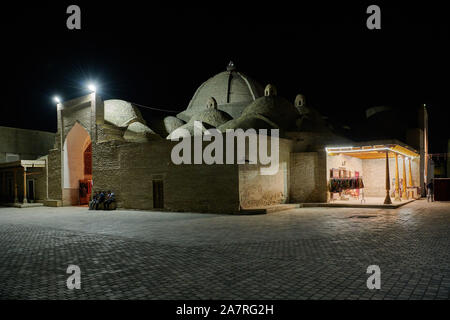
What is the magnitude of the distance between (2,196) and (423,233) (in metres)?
31.7

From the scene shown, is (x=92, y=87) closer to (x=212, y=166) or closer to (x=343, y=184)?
(x=212, y=166)

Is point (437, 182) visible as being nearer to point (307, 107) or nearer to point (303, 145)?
point (303, 145)

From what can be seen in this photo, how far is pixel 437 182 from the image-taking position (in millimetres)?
21453

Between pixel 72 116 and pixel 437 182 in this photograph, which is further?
pixel 72 116

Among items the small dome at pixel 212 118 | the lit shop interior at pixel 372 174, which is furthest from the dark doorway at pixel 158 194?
the small dome at pixel 212 118

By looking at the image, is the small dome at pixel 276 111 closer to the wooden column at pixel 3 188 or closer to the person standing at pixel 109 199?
the person standing at pixel 109 199

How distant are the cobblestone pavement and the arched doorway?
1362cm

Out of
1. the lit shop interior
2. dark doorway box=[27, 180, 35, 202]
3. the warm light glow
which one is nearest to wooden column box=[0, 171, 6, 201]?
dark doorway box=[27, 180, 35, 202]

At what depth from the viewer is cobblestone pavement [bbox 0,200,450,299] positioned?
4965 millimetres

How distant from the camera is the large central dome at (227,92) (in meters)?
35.1

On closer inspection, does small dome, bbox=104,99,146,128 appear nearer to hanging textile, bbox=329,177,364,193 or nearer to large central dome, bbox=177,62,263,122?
large central dome, bbox=177,62,263,122

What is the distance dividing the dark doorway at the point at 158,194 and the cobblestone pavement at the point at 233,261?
7.07 m

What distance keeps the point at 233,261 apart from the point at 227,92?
103 feet
